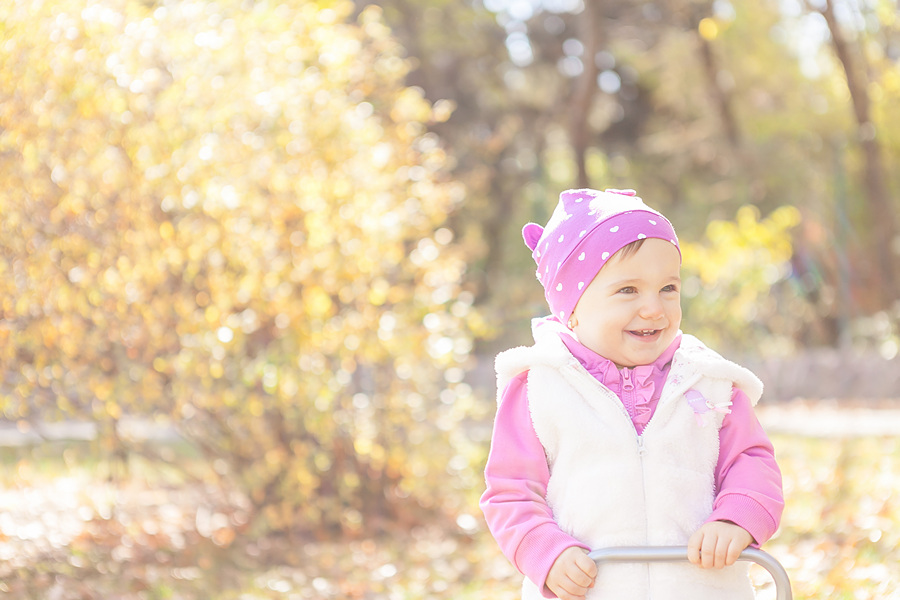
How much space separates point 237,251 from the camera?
5793 mm

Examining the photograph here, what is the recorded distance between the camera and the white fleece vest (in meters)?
2.23

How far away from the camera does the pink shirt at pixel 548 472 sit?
223 centimetres

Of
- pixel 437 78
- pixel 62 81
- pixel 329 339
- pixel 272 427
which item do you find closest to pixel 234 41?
pixel 62 81

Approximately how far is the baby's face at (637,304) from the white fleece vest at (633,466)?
0.08m

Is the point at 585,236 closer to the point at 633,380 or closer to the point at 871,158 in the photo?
the point at 633,380

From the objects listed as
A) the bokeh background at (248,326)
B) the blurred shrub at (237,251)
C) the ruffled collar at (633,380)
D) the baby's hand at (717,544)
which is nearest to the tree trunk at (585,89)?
the bokeh background at (248,326)

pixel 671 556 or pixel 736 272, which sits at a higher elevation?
pixel 736 272

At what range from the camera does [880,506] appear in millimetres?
6863

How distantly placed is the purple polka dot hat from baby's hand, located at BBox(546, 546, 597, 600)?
53 centimetres

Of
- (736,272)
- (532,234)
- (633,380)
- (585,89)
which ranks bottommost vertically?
(633,380)

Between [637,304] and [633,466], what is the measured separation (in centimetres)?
33

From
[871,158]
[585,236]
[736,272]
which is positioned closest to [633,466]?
[585,236]

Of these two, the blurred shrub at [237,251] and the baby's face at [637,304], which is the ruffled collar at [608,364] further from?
the blurred shrub at [237,251]

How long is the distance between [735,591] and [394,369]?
430 cm
